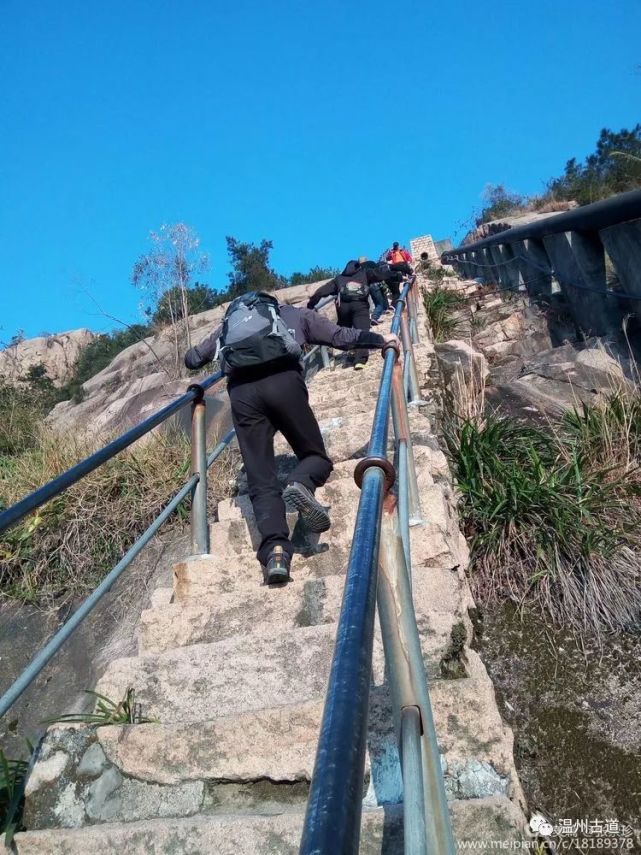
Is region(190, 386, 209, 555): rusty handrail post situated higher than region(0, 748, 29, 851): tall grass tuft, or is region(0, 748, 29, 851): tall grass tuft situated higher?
region(190, 386, 209, 555): rusty handrail post

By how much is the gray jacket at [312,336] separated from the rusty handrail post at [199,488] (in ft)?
0.82

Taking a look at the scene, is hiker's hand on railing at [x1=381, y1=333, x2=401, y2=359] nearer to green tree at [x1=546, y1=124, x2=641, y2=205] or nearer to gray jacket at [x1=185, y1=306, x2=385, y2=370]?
gray jacket at [x1=185, y1=306, x2=385, y2=370]

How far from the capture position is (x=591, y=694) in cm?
300

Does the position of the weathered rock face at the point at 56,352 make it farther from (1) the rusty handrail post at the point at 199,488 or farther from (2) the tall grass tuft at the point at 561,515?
(2) the tall grass tuft at the point at 561,515

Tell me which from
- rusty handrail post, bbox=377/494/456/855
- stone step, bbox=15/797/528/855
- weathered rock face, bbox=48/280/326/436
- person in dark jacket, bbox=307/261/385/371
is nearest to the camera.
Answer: rusty handrail post, bbox=377/494/456/855

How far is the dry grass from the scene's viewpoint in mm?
5723

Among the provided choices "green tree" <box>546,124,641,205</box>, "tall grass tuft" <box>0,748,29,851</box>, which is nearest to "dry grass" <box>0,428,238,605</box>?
"tall grass tuft" <box>0,748,29,851</box>

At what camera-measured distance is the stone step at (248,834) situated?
6.34 feet

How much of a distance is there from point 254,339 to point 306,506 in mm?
1009

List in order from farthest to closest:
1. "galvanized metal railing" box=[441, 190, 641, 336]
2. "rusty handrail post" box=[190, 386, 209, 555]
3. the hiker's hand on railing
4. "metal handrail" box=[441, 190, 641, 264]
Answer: "galvanized metal railing" box=[441, 190, 641, 336]
"metal handrail" box=[441, 190, 641, 264]
the hiker's hand on railing
"rusty handrail post" box=[190, 386, 209, 555]

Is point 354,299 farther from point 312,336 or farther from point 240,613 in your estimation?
point 240,613

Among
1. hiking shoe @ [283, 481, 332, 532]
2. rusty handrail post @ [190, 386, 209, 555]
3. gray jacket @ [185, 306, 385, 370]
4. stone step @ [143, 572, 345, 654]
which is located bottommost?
stone step @ [143, 572, 345, 654]

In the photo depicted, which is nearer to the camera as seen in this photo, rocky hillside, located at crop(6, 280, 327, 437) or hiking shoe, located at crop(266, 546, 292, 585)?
hiking shoe, located at crop(266, 546, 292, 585)

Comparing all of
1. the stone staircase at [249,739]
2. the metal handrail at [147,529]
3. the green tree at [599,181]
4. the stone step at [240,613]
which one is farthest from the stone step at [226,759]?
the green tree at [599,181]
